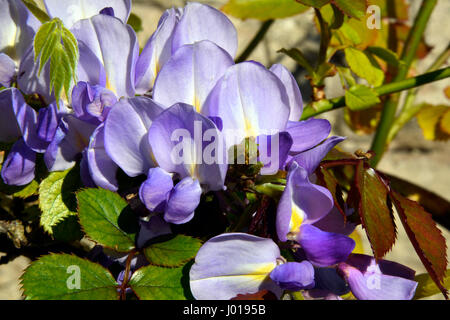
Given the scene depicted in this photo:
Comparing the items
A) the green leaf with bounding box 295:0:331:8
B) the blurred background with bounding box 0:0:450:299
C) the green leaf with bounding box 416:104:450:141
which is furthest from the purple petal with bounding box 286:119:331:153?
the blurred background with bounding box 0:0:450:299

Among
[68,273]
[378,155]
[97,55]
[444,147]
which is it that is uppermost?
[97,55]

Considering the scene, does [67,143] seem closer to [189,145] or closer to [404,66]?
[189,145]

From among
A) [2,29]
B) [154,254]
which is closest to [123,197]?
[154,254]

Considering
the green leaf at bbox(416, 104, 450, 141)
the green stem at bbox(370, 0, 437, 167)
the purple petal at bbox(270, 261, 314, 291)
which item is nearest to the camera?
the purple petal at bbox(270, 261, 314, 291)

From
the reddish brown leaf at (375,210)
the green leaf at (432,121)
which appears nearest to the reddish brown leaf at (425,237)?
the reddish brown leaf at (375,210)

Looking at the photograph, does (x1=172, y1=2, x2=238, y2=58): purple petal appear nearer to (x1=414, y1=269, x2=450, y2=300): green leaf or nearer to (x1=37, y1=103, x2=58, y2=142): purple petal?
(x1=37, y1=103, x2=58, y2=142): purple petal

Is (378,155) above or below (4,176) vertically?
below

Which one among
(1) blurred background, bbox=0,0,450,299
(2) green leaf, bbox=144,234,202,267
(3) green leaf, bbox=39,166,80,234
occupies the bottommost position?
(1) blurred background, bbox=0,0,450,299
